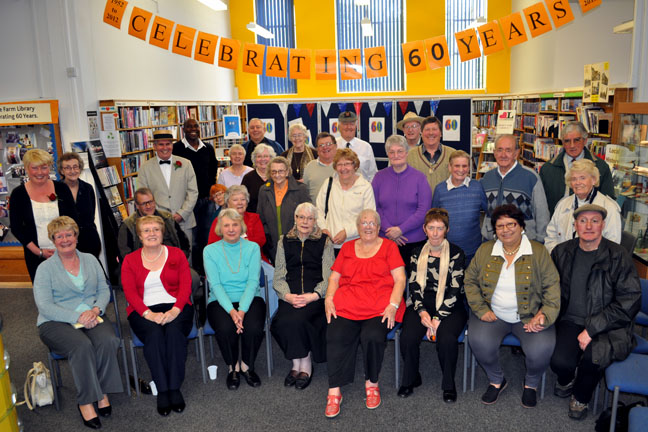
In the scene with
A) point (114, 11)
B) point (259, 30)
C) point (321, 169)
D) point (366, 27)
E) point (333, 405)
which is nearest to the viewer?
point (333, 405)

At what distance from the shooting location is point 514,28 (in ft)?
18.2

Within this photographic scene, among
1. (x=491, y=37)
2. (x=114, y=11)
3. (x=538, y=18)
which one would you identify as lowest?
(x=491, y=37)

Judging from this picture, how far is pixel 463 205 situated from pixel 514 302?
0.87 m

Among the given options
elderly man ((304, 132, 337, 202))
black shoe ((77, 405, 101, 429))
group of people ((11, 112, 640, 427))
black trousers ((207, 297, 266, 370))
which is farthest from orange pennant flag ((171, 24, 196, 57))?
black shoe ((77, 405, 101, 429))

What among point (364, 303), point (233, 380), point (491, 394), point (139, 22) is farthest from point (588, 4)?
point (233, 380)

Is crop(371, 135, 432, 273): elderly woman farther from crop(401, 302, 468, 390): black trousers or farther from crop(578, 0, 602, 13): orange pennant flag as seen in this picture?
crop(578, 0, 602, 13): orange pennant flag

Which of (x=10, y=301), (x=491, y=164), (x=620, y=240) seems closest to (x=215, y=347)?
(x=10, y=301)

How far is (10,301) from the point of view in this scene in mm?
5668

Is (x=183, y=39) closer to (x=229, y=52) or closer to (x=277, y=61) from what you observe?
(x=229, y=52)

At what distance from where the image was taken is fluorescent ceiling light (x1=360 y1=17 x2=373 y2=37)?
1088 centimetres

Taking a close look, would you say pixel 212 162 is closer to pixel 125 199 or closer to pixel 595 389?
pixel 125 199

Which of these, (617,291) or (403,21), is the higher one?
(403,21)

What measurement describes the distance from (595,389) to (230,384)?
8.24ft

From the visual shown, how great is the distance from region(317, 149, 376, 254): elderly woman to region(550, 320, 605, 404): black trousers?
1.65 m
